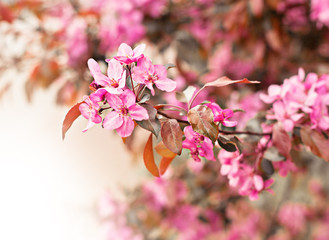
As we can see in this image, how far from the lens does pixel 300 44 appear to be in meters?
1.14

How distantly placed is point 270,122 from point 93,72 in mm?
266

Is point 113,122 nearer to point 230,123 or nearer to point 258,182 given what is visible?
point 230,123

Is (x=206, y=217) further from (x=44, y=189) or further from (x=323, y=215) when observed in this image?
(x=44, y=189)

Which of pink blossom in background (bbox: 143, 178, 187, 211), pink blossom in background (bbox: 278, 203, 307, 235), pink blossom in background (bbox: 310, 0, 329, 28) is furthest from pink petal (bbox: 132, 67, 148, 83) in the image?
pink blossom in background (bbox: 278, 203, 307, 235)

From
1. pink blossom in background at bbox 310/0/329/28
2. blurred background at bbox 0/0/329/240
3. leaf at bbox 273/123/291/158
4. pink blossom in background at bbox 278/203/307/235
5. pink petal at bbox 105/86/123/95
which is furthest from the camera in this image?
pink blossom in background at bbox 278/203/307/235

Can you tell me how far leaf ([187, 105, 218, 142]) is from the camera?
348mm

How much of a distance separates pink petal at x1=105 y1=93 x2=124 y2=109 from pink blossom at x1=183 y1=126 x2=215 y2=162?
0.08m

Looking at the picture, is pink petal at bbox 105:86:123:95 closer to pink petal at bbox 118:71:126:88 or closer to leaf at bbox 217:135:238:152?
pink petal at bbox 118:71:126:88

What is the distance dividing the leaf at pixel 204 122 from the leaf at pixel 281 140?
0.46ft

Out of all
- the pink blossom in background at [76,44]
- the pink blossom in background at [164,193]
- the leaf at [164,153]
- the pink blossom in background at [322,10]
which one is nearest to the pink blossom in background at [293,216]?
the pink blossom in background at [164,193]

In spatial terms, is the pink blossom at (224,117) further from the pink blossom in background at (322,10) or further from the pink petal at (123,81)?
the pink blossom in background at (322,10)

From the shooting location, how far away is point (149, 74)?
14.1 inches

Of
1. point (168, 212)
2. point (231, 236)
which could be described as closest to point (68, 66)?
point (168, 212)

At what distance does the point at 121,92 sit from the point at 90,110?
0.12ft
